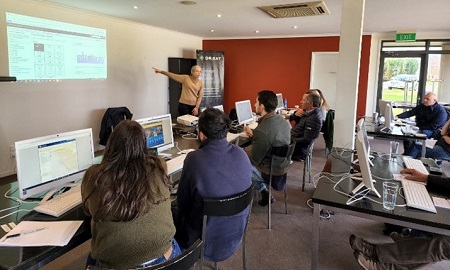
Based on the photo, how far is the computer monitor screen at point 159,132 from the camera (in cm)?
278

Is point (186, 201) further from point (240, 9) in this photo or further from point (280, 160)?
point (240, 9)

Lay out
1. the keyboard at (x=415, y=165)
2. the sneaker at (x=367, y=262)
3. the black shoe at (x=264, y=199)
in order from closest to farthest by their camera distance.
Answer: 1. the sneaker at (x=367, y=262)
2. the keyboard at (x=415, y=165)
3. the black shoe at (x=264, y=199)

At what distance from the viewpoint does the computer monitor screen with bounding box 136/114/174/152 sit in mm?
2775

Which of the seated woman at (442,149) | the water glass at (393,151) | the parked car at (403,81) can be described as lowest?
the seated woman at (442,149)

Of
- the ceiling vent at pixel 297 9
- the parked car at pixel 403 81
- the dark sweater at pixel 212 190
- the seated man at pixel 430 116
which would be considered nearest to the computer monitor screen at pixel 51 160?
the dark sweater at pixel 212 190

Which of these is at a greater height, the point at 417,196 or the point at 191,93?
the point at 191,93

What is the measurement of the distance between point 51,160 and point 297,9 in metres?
3.92

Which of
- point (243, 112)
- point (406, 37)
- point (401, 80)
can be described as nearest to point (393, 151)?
point (243, 112)

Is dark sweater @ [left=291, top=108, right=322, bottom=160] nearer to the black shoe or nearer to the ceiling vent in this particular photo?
the black shoe

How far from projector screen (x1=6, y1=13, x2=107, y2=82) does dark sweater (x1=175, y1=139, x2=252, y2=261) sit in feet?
12.0

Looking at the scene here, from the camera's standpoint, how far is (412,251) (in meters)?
2.05

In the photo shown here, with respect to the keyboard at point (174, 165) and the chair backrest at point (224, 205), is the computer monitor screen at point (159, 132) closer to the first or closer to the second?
the keyboard at point (174, 165)

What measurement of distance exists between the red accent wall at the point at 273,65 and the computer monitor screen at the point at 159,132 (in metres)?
5.86

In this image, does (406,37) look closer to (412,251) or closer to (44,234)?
(412,251)
